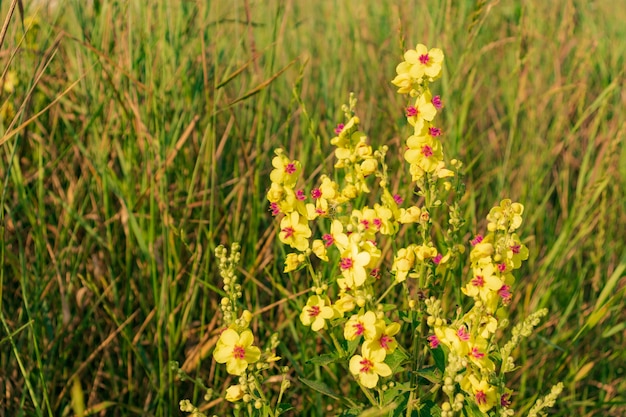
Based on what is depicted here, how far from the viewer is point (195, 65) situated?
7.76 feet

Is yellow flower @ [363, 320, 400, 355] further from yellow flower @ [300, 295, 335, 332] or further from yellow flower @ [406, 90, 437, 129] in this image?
yellow flower @ [406, 90, 437, 129]

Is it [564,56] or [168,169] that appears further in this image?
[564,56]

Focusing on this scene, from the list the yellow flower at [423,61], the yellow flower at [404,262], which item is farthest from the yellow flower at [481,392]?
the yellow flower at [423,61]

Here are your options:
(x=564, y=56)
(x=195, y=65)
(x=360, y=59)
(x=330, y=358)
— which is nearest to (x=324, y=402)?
(x=330, y=358)

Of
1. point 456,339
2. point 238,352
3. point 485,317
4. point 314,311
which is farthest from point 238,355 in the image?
point 485,317

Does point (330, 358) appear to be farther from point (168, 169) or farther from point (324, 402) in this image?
point (168, 169)

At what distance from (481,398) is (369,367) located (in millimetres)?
213

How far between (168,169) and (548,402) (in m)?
1.35

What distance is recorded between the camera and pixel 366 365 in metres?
1.23

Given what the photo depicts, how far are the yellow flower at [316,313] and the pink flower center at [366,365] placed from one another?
11cm

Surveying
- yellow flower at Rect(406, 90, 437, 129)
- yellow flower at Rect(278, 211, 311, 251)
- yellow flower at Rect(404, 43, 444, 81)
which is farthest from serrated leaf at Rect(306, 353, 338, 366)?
yellow flower at Rect(404, 43, 444, 81)

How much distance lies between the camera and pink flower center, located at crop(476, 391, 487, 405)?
1.24 meters

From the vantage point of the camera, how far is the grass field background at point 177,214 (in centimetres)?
189

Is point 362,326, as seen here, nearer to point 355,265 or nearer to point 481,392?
point 355,265
